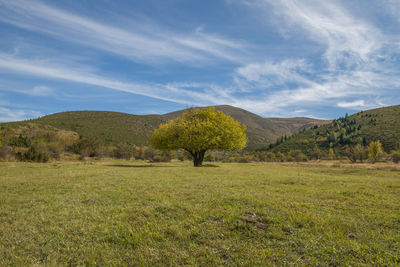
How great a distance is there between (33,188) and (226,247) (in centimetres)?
1226

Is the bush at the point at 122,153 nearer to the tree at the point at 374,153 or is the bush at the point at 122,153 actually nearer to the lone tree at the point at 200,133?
the lone tree at the point at 200,133

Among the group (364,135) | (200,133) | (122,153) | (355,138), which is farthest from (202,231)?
(364,135)

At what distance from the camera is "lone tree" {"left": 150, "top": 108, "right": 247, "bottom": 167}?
34.5 meters

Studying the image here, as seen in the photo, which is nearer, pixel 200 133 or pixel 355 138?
pixel 200 133

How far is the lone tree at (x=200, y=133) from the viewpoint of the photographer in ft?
113

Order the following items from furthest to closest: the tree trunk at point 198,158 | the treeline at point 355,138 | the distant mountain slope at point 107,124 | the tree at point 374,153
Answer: the distant mountain slope at point 107,124 < the treeline at point 355,138 < the tree at point 374,153 < the tree trunk at point 198,158

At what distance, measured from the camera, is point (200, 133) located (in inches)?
1355

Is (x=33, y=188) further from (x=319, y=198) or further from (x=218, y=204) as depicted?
(x=319, y=198)

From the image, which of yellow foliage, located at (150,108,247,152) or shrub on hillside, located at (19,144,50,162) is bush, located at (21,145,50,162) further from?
yellow foliage, located at (150,108,247,152)

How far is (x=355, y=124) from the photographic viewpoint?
359 feet

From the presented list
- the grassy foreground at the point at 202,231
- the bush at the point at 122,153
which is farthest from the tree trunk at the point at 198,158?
the bush at the point at 122,153

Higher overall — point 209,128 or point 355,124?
point 355,124

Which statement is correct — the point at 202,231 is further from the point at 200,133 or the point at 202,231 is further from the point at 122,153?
the point at 122,153

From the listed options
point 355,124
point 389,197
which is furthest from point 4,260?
point 355,124
